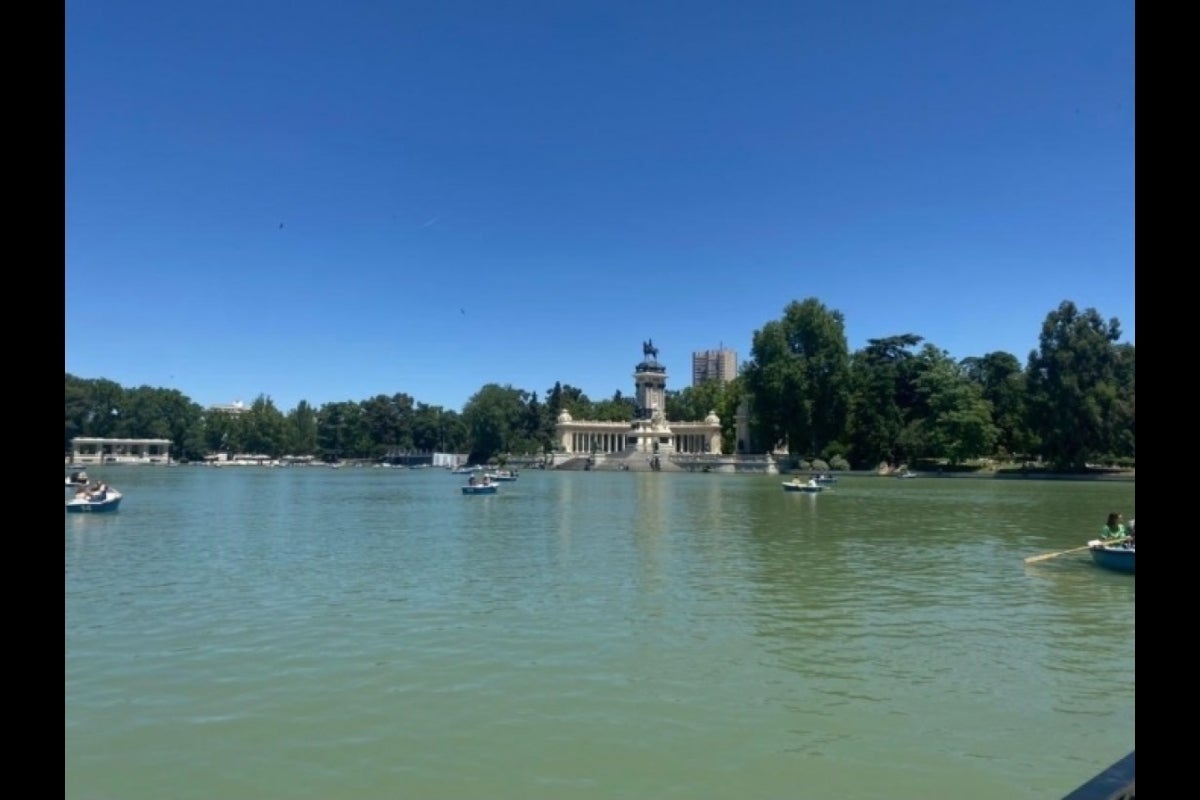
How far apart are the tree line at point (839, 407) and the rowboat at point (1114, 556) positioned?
1385cm

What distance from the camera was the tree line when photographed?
207ft

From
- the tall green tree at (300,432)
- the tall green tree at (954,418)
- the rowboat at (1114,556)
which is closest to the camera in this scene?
the rowboat at (1114,556)

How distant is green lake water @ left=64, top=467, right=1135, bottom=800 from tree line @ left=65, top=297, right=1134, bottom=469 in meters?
18.9

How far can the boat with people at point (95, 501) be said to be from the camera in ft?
112

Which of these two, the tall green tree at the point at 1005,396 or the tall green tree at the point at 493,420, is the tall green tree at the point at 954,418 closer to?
the tall green tree at the point at 1005,396

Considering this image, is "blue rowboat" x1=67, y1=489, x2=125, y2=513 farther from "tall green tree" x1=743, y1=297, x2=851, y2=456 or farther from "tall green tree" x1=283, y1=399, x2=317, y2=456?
"tall green tree" x1=283, y1=399, x2=317, y2=456

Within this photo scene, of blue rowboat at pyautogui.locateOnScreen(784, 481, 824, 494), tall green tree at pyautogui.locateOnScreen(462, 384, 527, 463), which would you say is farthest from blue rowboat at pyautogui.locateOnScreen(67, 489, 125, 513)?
tall green tree at pyautogui.locateOnScreen(462, 384, 527, 463)

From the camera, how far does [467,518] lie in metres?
34.3

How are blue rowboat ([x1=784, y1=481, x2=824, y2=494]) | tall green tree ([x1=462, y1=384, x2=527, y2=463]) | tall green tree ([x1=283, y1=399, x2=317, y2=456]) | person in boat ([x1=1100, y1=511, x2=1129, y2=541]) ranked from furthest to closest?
tall green tree ([x1=283, y1=399, x2=317, y2=456]) → tall green tree ([x1=462, y1=384, x2=527, y2=463]) → blue rowboat ([x1=784, y1=481, x2=824, y2=494]) → person in boat ([x1=1100, y1=511, x2=1129, y2=541])

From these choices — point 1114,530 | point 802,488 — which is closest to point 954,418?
point 802,488

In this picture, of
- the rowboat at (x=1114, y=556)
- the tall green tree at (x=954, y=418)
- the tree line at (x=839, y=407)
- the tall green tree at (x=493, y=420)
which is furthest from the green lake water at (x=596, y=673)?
the tall green tree at (x=493, y=420)

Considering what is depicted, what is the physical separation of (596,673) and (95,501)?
30.5 m
